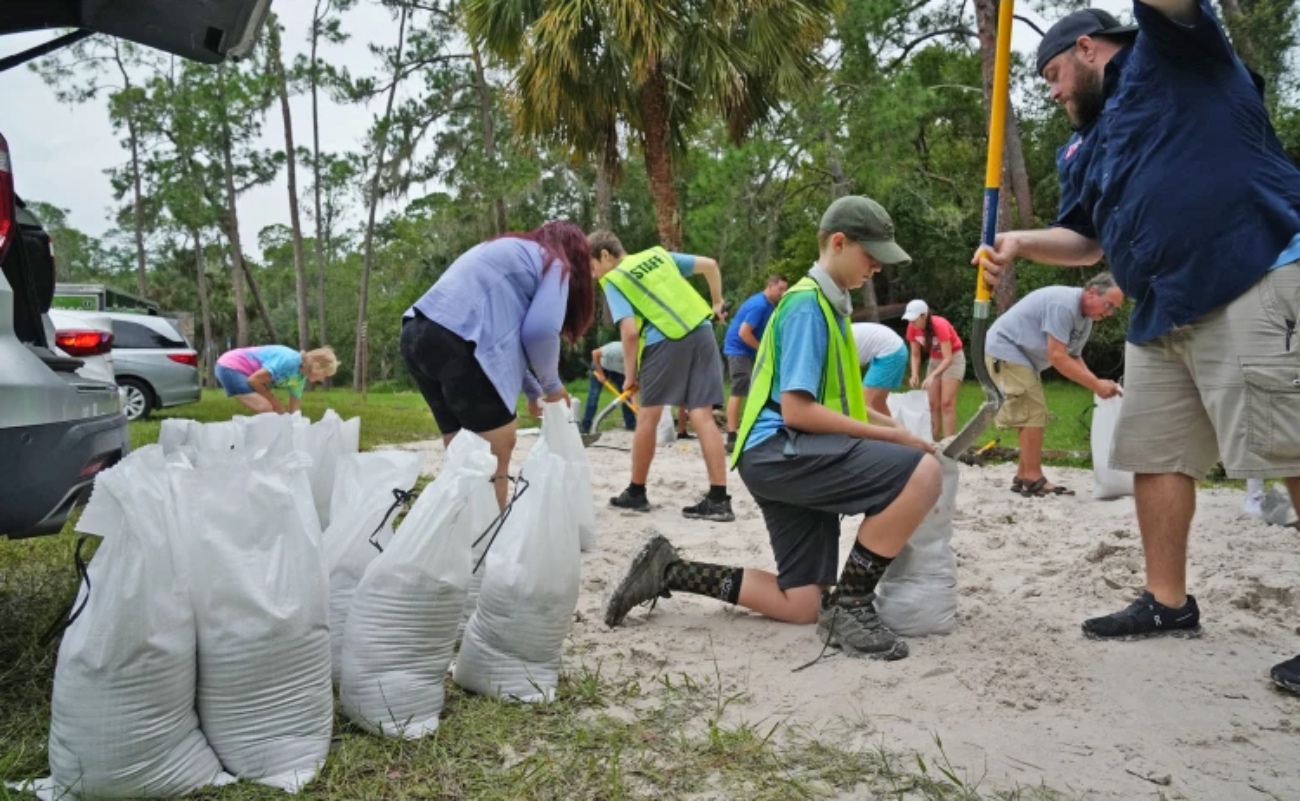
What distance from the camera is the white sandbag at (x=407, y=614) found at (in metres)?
2.08

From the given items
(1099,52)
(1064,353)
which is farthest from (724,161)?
(1099,52)

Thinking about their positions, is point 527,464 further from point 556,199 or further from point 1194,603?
point 556,199

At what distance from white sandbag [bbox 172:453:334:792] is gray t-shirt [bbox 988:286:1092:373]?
15.2ft

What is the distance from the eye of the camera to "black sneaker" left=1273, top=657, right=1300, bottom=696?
95.4 inches

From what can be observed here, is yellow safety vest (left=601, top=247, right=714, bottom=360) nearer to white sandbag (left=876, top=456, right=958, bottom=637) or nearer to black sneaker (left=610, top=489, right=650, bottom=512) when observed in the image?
black sneaker (left=610, top=489, right=650, bottom=512)

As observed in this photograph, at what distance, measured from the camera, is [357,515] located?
2.36 meters

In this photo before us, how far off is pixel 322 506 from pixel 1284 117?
55.8 ft

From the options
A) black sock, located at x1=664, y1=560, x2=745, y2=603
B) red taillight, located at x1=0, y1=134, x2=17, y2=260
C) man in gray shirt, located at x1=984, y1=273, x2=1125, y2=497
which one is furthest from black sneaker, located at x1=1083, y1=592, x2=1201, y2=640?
red taillight, located at x1=0, y1=134, x2=17, y2=260

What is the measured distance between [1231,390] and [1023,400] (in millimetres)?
3290

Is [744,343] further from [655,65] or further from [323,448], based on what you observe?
[323,448]

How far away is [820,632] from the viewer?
291 centimetres

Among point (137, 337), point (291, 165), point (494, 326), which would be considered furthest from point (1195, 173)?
point (291, 165)

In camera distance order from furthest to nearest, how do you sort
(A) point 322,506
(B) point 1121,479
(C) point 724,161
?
(C) point 724,161 → (B) point 1121,479 → (A) point 322,506

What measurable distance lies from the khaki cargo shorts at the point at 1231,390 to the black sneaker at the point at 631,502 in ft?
9.43
